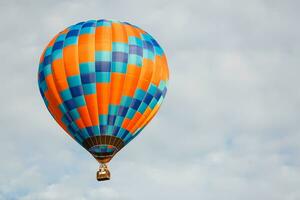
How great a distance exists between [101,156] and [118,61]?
17.8 ft

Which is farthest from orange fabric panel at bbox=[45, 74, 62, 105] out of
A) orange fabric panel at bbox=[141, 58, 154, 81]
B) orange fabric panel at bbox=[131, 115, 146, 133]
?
orange fabric panel at bbox=[141, 58, 154, 81]

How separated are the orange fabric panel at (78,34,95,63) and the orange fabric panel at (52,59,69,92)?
1.19m

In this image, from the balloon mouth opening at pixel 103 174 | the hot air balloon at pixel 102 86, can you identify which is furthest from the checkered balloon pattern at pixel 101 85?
the balloon mouth opening at pixel 103 174

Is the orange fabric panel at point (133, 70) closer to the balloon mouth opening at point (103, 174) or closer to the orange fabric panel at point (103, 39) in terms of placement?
the orange fabric panel at point (103, 39)

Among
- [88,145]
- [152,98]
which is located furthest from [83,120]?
[152,98]

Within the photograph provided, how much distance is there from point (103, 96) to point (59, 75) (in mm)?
2851

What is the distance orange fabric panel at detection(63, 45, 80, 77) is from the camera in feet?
145

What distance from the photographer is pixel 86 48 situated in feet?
147

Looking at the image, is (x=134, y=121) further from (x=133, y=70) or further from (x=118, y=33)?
(x=118, y=33)

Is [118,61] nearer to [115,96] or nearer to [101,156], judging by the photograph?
[115,96]

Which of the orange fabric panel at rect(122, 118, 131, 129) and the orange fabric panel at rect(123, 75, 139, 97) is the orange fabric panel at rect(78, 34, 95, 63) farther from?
the orange fabric panel at rect(122, 118, 131, 129)

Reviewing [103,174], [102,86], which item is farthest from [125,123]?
[103,174]

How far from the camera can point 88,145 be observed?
44.1 meters

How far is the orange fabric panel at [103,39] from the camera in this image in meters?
44.7
